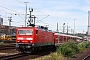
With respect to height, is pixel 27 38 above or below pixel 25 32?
below

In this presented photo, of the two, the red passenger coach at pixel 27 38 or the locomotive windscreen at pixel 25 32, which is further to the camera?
the locomotive windscreen at pixel 25 32

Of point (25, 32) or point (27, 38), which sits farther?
point (25, 32)

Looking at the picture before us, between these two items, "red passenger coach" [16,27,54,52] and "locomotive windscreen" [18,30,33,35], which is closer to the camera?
"red passenger coach" [16,27,54,52]

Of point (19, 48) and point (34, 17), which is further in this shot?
point (34, 17)

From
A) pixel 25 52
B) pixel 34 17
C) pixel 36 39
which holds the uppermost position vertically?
pixel 34 17

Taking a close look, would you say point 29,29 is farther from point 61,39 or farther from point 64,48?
point 61,39

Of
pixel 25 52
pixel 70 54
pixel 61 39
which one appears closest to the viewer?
pixel 70 54

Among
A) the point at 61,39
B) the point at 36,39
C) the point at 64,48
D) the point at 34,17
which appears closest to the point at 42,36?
the point at 36,39

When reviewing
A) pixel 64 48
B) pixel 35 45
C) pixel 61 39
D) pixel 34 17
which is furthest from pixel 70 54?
pixel 34 17

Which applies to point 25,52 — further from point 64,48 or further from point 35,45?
point 64,48

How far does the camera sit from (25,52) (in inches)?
1093

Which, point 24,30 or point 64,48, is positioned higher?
point 24,30

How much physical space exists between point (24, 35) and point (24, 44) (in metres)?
1.13

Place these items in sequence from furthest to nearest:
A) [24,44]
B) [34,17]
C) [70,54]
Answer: [34,17] < [24,44] < [70,54]
